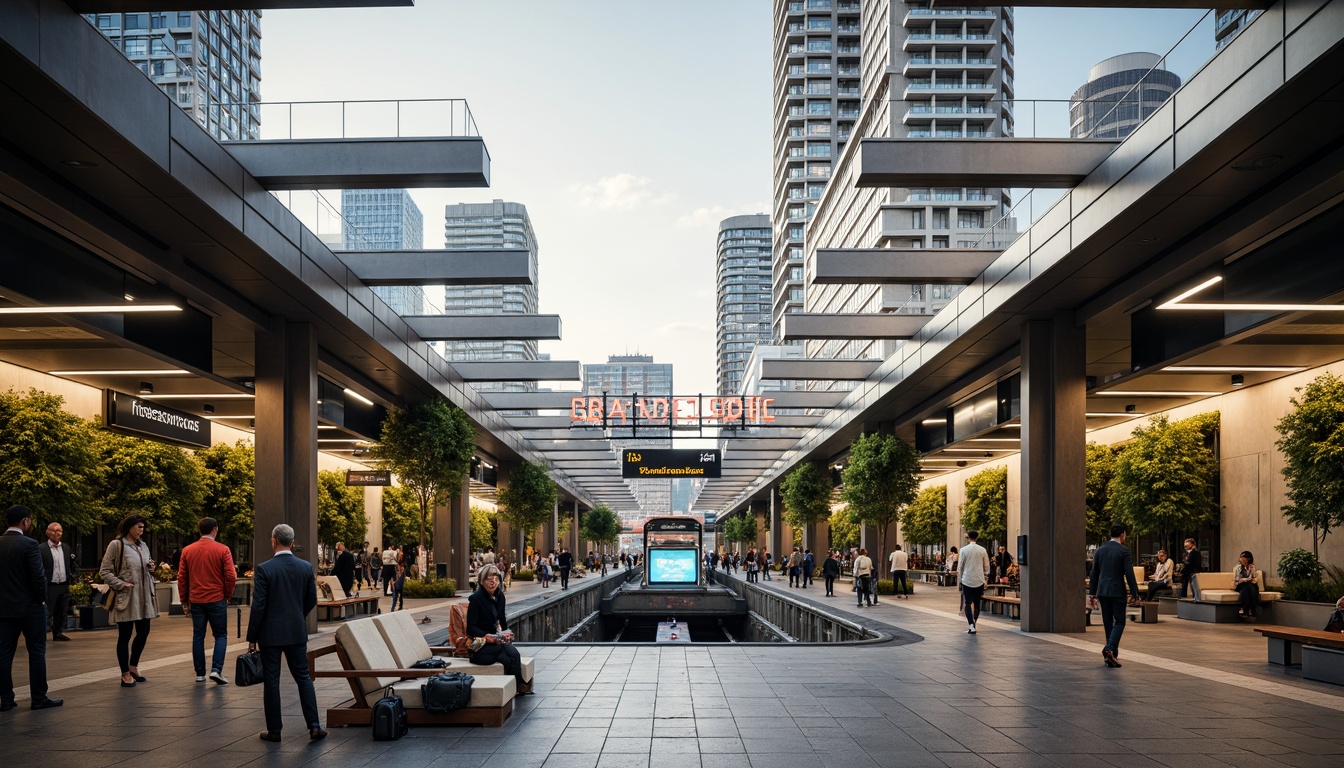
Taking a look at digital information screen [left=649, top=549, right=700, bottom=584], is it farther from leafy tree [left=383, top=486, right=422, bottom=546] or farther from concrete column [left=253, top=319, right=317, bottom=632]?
concrete column [left=253, top=319, right=317, bottom=632]

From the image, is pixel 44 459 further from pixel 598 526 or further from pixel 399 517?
pixel 598 526

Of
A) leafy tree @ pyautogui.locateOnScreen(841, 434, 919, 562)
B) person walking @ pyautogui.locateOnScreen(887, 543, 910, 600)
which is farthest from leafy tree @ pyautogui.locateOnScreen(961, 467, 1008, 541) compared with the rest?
leafy tree @ pyautogui.locateOnScreen(841, 434, 919, 562)

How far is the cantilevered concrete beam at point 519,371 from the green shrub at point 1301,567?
17517 millimetres

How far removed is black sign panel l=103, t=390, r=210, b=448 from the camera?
18.7 metres

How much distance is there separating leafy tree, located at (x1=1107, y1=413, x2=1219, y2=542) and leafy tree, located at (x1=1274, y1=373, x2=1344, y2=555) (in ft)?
20.1

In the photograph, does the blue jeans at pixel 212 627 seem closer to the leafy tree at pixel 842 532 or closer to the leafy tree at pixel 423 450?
the leafy tree at pixel 423 450

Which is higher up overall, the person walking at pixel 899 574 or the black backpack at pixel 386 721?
the black backpack at pixel 386 721

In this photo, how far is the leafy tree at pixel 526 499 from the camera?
4234 cm

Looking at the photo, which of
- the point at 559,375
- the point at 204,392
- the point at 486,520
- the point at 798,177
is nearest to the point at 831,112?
the point at 798,177

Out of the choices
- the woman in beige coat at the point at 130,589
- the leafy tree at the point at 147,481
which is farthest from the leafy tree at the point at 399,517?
the woman in beige coat at the point at 130,589

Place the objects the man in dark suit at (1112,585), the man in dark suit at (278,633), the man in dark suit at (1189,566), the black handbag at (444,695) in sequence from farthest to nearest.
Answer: the man in dark suit at (1189,566), the man in dark suit at (1112,585), the black handbag at (444,695), the man in dark suit at (278,633)

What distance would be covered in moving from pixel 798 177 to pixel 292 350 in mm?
89930

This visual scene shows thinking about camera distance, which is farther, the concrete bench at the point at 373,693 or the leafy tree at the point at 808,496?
the leafy tree at the point at 808,496

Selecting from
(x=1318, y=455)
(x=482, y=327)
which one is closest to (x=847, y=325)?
(x=482, y=327)
